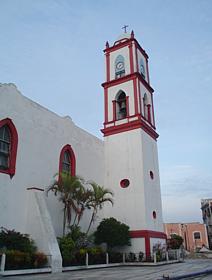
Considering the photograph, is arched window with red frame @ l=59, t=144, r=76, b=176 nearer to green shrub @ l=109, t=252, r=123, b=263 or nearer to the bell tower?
the bell tower

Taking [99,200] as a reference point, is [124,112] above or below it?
above

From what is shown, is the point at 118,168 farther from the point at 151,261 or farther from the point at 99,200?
the point at 151,261

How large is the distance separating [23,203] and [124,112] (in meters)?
12.6

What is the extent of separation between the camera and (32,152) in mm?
16484

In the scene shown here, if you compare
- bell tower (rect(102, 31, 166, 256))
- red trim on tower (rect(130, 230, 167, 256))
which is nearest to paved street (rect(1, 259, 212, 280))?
red trim on tower (rect(130, 230, 167, 256))

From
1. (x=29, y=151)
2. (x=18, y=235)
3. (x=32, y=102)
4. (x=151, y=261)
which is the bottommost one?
(x=151, y=261)

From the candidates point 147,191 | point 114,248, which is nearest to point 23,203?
point 114,248

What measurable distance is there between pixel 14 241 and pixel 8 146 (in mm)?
4771

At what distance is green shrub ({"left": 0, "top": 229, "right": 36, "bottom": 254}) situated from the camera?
12.9 metres

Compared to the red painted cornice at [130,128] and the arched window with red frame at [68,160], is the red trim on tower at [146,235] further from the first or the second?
the red painted cornice at [130,128]

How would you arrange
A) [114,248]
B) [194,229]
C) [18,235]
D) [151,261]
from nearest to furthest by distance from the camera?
[18,235] < [151,261] < [114,248] < [194,229]

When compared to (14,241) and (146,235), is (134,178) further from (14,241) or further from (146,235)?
(14,241)

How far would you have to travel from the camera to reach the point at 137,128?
23.0 metres

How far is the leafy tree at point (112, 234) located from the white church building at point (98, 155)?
1305 millimetres
